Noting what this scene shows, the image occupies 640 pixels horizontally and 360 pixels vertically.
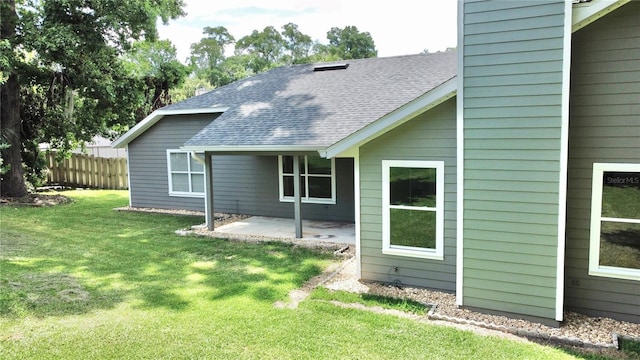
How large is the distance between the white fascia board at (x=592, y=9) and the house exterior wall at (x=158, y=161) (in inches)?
372

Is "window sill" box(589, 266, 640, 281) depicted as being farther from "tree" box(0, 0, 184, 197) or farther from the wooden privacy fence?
the wooden privacy fence

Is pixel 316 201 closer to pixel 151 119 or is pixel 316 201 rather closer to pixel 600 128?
pixel 151 119

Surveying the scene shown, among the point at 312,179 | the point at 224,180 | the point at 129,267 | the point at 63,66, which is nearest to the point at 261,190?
the point at 224,180

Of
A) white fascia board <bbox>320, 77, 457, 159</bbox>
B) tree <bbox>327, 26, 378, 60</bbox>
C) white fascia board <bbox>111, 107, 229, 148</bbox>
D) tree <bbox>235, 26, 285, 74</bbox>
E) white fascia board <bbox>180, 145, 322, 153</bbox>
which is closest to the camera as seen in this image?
white fascia board <bbox>320, 77, 457, 159</bbox>

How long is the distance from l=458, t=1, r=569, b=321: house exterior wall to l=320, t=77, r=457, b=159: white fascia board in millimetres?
381

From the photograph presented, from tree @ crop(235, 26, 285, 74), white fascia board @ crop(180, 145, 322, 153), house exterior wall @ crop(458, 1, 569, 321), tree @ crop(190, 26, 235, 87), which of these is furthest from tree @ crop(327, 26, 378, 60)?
house exterior wall @ crop(458, 1, 569, 321)

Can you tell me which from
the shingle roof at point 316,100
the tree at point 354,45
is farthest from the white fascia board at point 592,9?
the tree at point 354,45

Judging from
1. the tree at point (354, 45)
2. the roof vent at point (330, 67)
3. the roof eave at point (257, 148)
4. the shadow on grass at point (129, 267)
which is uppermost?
the tree at point (354, 45)

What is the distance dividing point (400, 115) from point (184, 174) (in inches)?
336

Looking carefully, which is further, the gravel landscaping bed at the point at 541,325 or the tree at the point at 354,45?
the tree at the point at 354,45

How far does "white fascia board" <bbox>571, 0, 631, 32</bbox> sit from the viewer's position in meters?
4.59

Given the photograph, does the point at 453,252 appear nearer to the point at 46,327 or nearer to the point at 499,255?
the point at 499,255

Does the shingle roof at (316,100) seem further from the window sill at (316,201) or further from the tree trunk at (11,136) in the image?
the tree trunk at (11,136)

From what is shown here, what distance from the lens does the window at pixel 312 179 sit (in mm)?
10609
